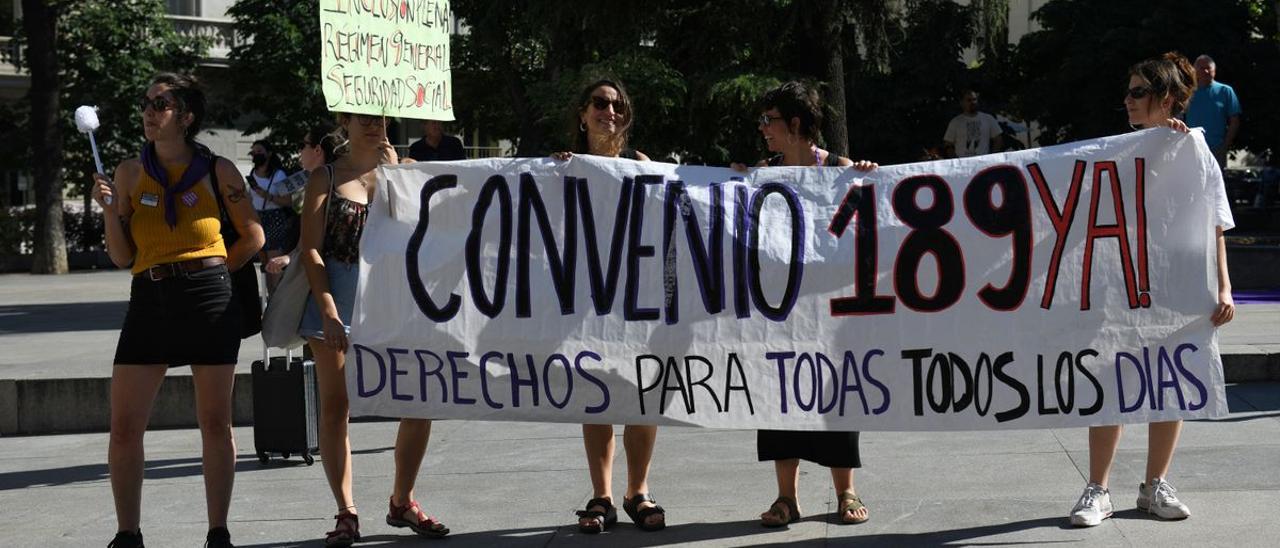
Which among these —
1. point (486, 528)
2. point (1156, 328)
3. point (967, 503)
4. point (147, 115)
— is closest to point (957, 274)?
point (1156, 328)

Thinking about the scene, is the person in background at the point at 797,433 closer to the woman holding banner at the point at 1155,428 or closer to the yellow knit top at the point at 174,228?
the woman holding banner at the point at 1155,428

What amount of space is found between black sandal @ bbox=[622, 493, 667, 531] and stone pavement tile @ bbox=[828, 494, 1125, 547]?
643 millimetres

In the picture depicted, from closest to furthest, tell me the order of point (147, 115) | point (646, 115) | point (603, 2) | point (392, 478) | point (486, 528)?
point (147, 115), point (486, 528), point (392, 478), point (603, 2), point (646, 115)

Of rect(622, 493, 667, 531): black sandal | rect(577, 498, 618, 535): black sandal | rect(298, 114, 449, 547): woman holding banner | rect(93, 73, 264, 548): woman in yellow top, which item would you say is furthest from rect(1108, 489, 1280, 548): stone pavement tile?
rect(93, 73, 264, 548): woman in yellow top

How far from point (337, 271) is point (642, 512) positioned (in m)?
1.42

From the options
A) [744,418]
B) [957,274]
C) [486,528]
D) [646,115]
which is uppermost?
[646,115]

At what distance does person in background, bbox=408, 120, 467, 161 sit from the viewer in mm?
10375

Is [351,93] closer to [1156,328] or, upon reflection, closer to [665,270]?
[665,270]

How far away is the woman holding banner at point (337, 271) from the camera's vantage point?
5.80m

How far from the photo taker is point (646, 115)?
60.5 ft

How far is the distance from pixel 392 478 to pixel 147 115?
2.53m

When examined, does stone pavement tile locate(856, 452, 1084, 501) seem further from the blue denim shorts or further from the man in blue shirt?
the man in blue shirt

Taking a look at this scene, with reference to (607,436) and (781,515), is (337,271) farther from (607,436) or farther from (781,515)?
(781,515)

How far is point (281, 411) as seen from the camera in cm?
798
